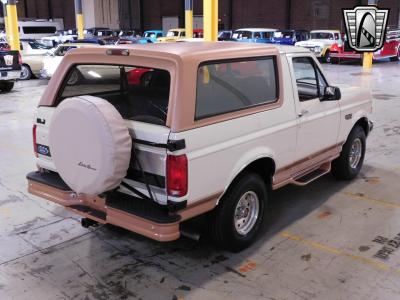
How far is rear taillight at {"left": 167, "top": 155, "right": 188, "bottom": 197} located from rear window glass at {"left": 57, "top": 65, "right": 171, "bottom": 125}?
1.04 ft

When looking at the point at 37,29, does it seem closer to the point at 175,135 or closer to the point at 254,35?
the point at 254,35

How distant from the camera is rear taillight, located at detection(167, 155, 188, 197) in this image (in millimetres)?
3170

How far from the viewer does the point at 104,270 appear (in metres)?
3.69

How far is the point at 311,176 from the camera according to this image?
16.5 ft

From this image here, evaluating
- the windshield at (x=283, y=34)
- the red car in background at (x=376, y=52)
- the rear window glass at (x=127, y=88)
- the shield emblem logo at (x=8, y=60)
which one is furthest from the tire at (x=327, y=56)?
the rear window glass at (x=127, y=88)

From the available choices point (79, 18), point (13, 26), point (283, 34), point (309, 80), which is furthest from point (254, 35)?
point (309, 80)

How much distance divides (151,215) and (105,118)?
0.78 meters

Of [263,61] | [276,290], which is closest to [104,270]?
[276,290]

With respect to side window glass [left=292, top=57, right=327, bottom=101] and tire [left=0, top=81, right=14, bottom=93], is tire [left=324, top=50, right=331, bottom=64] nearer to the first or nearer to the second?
tire [left=0, top=81, right=14, bottom=93]

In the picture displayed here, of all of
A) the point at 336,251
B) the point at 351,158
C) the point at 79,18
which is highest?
the point at 79,18

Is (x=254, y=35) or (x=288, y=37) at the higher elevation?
(x=254, y=35)

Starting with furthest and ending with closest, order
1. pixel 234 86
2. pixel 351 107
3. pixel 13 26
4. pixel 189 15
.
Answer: pixel 13 26, pixel 189 15, pixel 351 107, pixel 234 86

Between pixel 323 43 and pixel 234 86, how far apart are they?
71.5 ft

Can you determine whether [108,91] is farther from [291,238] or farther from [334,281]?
[334,281]
